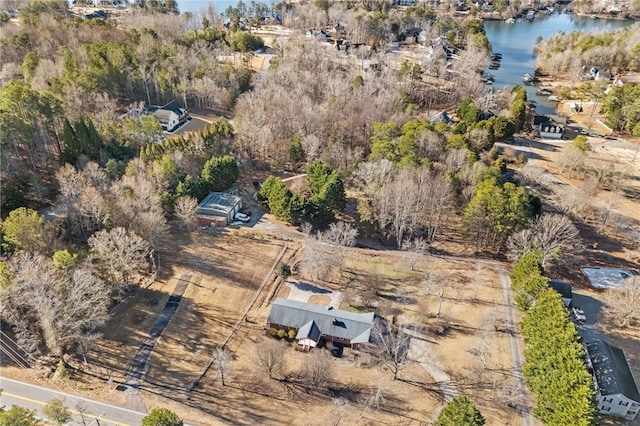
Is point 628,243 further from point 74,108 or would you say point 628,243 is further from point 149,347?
point 74,108

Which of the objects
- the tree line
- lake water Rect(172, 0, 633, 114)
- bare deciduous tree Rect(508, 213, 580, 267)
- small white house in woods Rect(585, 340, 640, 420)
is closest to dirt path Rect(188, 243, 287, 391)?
the tree line

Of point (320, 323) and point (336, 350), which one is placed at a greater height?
point (320, 323)

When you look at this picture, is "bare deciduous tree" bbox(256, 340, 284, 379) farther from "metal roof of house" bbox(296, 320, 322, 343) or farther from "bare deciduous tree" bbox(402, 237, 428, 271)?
"bare deciduous tree" bbox(402, 237, 428, 271)

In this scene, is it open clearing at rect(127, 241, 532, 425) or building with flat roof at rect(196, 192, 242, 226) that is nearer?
open clearing at rect(127, 241, 532, 425)

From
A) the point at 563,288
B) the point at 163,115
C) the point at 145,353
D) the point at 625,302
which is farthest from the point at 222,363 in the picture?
the point at 163,115

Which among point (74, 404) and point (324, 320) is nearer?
point (74, 404)

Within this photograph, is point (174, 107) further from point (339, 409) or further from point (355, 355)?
point (339, 409)
